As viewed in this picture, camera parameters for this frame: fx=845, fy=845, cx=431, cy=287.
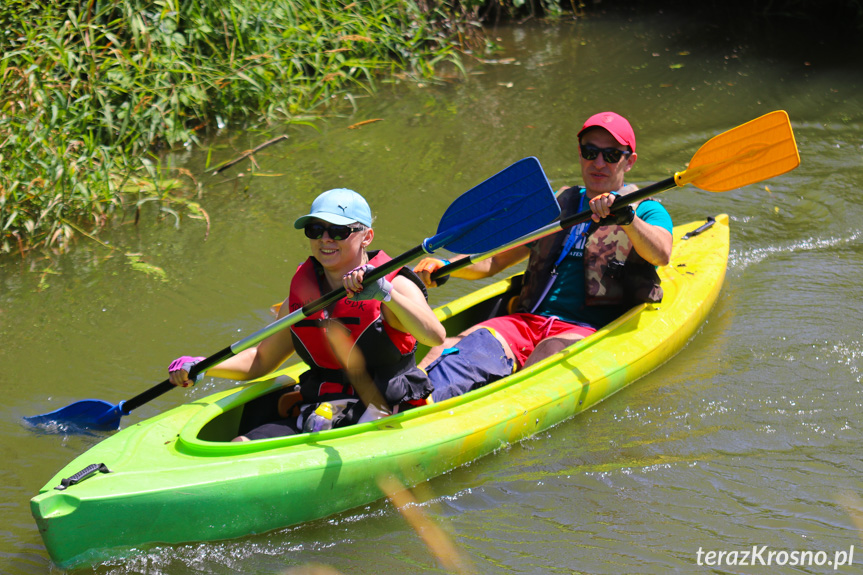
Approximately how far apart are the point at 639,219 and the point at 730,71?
583 cm

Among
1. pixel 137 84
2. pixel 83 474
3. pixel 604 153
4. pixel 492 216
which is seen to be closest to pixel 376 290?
pixel 492 216

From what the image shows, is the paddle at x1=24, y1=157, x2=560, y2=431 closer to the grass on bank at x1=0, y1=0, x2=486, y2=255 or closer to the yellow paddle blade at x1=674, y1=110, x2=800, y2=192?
the yellow paddle blade at x1=674, y1=110, x2=800, y2=192

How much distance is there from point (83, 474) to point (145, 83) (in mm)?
4057

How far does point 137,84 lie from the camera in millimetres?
6035

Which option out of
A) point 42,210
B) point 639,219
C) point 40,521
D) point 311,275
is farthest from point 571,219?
point 42,210

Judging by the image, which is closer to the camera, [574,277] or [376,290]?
[376,290]

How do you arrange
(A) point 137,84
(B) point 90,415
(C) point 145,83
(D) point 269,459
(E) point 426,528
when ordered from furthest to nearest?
(C) point 145,83, (A) point 137,84, (B) point 90,415, (E) point 426,528, (D) point 269,459

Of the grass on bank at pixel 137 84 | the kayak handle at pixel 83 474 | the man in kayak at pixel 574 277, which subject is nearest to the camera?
the kayak handle at pixel 83 474

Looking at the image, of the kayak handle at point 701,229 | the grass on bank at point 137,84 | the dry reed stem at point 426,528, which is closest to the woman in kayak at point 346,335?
the dry reed stem at point 426,528

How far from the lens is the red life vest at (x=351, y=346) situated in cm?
303

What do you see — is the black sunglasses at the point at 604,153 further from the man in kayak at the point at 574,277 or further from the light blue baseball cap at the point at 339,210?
the light blue baseball cap at the point at 339,210

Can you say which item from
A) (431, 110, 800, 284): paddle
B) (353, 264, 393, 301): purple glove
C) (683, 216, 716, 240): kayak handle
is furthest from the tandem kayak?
(683, 216, 716, 240): kayak handle

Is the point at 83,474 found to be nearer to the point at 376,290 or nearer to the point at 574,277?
the point at 376,290

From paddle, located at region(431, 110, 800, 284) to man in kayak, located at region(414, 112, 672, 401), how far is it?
322 mm
